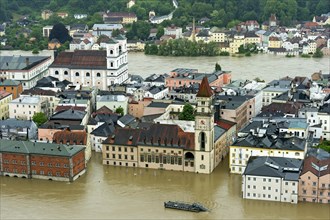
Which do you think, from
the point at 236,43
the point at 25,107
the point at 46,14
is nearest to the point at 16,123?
the point at 25,107

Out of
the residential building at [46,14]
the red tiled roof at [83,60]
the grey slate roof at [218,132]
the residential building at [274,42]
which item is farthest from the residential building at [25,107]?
the residential building at [46,14]

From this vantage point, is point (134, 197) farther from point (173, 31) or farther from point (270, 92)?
point (173, 31)

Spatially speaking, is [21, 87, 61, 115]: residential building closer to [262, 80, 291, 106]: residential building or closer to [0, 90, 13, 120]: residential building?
[0, 90, 13, 120]: residential building

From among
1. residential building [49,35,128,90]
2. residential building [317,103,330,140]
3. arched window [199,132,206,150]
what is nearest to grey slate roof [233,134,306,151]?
arched window [199,132,206,150]

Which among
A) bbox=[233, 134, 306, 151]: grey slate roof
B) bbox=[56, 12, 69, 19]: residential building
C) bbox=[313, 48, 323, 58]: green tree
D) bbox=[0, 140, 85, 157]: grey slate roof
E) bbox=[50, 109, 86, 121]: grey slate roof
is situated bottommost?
bbox=[0, 140, 85, 157]: grey slate roof

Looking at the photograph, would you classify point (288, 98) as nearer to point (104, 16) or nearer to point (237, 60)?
point (237, 60)

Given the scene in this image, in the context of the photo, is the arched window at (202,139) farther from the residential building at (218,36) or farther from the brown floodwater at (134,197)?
→ the residential building at (218,36)
